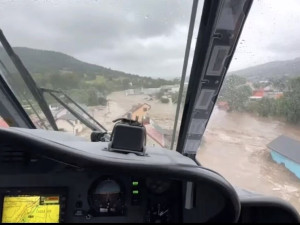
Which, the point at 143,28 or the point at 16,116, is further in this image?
the point at 16,116

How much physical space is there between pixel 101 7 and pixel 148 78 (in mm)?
532

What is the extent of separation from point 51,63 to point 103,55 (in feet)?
0.99

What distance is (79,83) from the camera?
213 centimetres

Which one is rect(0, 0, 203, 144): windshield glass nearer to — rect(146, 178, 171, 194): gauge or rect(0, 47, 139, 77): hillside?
rect(0, 47, 139, 77): hillside

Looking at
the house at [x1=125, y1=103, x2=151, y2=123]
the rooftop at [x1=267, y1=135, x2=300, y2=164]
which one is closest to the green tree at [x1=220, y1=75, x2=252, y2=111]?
the rooftop at [x1=267, y1=135, x2=300, y2=164]

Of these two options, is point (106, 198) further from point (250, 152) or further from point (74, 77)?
point (250, 152)

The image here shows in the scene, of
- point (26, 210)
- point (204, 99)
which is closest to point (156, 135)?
point (204, 99)

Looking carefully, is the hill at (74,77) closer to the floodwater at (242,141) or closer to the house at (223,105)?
the floodwater at (242,141)

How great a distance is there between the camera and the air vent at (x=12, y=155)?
149 cm

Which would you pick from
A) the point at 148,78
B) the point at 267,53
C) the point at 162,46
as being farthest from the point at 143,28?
the point at 267,53

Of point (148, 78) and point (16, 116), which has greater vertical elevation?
point (148, 78)

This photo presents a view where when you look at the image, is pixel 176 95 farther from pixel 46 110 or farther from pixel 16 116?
pixel 16 116

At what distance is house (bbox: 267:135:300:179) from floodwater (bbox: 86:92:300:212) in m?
0.03

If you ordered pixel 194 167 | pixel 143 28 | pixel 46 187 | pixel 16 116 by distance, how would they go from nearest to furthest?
pixel 194 167
pixel 46 187
pixel 143 28
pixel 16 116
